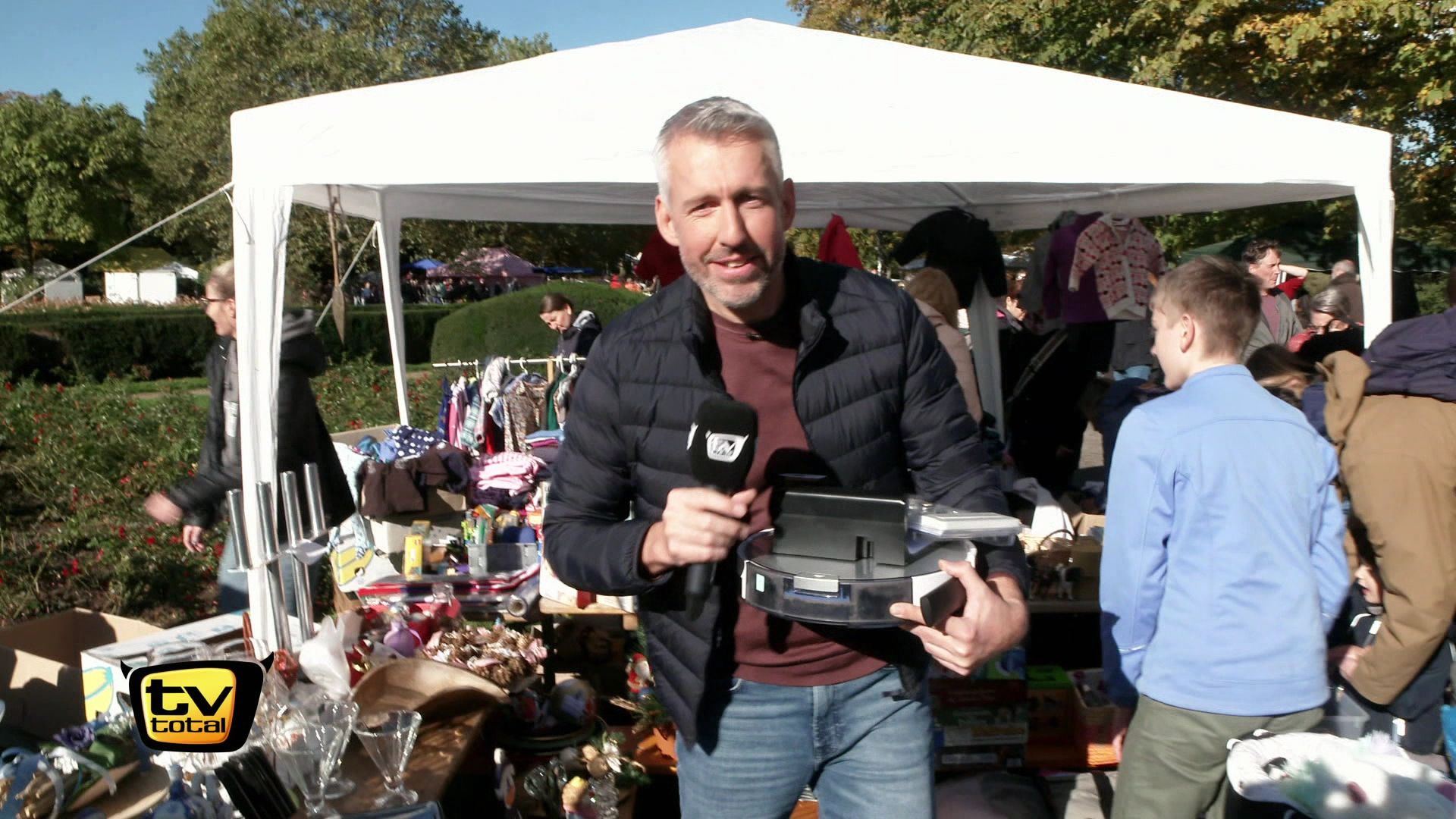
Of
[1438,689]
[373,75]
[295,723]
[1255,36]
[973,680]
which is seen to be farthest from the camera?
[373,75]

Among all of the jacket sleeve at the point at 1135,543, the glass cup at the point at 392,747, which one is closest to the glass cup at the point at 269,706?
the glass cup at the point at 392,747

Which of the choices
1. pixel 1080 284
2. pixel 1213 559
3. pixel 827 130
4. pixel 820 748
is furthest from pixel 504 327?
pixel 820 748

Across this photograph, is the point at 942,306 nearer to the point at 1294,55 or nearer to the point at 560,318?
the point at 560,318

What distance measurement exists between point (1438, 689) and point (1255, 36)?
9465 millimetres

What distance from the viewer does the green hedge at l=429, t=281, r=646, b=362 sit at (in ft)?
56.6

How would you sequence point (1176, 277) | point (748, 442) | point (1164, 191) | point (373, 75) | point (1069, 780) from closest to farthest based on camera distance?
point (748, 442)
point (1176, 277)
point (1069, 780)
point (1164, 191)
point (373, 75)

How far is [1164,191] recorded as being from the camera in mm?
5645

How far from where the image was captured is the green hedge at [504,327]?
1725cm

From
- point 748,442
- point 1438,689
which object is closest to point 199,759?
point 748,442

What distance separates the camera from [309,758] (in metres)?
1.98

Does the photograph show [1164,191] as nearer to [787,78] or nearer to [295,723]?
[787,78]

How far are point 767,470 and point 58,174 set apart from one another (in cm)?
3926

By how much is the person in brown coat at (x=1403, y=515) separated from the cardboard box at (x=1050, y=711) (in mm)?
1157

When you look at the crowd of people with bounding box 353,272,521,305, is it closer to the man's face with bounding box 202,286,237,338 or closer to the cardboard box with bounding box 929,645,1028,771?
the man's face with bounding box 202,286,237,338
